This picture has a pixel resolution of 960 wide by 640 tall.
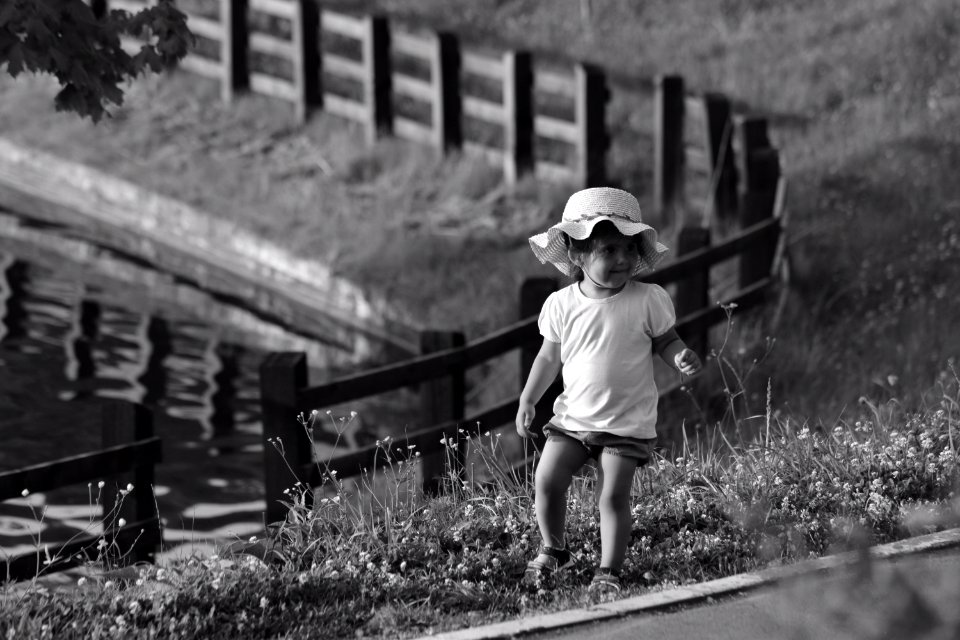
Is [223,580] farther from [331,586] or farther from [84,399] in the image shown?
[84,399]

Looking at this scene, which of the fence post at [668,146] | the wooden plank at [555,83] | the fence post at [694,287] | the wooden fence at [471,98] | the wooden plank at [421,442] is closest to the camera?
the wooden plank at [421,442]

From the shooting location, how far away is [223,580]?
15.3 ft

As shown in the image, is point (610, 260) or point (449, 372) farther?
point (449, 372)

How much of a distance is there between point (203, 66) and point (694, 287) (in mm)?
9614

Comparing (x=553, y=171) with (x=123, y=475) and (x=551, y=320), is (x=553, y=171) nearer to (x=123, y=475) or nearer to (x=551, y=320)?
(x=123, y=475)

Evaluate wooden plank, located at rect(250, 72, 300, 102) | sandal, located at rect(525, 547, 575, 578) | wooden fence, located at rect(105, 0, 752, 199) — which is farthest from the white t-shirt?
wooden plank, located at rect(250, 72, 300, 102)

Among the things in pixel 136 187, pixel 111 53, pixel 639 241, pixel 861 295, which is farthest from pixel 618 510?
pixel 136 187

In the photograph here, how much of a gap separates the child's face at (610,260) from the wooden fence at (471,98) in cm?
654

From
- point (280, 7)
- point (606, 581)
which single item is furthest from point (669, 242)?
point (606, 581)

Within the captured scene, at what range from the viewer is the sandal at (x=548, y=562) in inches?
188

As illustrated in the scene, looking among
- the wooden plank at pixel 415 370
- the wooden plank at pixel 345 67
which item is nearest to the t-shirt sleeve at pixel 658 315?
the wooden plank at pixel 415 370

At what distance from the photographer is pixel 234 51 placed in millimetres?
16109

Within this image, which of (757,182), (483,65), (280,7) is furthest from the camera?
(280,7)

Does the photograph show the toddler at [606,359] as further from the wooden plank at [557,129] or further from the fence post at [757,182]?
the wooden plank at [557,129]
